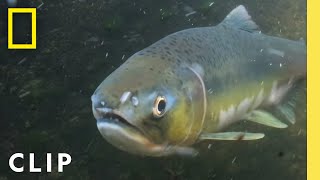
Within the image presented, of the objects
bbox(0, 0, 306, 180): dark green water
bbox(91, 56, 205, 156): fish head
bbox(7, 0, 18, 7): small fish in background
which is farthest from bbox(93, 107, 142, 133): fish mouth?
bbox(7, 0, 18, 7): small fish in background

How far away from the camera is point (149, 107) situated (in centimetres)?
211

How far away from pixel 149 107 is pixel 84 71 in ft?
3.22

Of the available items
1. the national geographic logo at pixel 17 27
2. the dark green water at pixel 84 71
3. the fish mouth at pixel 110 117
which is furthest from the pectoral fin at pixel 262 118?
the national geographic logo at pixel 17 27

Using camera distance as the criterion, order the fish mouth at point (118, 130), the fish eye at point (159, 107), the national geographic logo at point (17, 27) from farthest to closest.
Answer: the national geographic logo at point (17, 27) → the fish eye at point (159, 107) → the fish mouth at point (118, 130)

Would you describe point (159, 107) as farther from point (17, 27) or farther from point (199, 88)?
point (17, 27)

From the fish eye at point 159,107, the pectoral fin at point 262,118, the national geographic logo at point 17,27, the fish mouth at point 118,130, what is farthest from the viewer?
the national geographic logo at point 17,27

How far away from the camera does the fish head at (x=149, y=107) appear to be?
2.03m

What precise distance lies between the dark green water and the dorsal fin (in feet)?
0.33

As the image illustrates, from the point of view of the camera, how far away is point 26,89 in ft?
9.83

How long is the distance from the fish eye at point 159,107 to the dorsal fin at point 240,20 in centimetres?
87

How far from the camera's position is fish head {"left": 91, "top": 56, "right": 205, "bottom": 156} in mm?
2033

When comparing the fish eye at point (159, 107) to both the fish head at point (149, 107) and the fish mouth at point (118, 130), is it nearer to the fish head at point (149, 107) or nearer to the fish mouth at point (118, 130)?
the fish head at point (149, 107)

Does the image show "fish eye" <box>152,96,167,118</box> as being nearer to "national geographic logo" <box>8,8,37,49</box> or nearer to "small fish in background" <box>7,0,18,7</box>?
"national geographic logo" <box>8,8,37,49</box>

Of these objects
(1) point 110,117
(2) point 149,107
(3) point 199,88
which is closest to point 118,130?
(1) point 110,117
